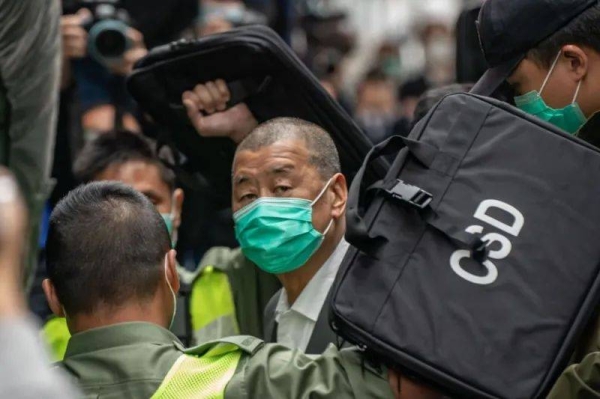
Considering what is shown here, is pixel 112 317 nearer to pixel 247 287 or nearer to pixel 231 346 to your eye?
pixel 231 346

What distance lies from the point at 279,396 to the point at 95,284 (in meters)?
0.48

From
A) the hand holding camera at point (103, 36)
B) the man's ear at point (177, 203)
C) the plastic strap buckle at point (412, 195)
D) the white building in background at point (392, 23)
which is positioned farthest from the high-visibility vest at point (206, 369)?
the white building in background at point (392, 23)

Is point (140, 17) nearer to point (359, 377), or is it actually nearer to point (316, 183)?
point (316, 183)

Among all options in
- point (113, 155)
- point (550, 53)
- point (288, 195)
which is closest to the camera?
point (550, 53)

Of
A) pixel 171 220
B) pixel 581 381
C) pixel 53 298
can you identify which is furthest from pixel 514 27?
pixel 171 220

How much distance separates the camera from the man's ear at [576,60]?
2.88m

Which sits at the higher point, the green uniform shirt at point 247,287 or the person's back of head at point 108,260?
the person's back of head at point 108,260

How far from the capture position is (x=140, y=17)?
5930mm

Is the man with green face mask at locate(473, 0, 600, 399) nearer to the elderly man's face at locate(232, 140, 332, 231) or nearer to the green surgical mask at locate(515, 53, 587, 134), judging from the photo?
the green surgical mask at locate(515, 53, 587, 134)

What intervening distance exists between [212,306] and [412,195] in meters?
1.69

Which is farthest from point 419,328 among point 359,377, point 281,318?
point 281,318

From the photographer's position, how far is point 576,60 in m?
2.89

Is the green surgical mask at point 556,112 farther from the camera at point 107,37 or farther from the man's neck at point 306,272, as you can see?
the camera at point 107,37

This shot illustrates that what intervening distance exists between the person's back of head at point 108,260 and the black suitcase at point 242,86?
3.77ft
